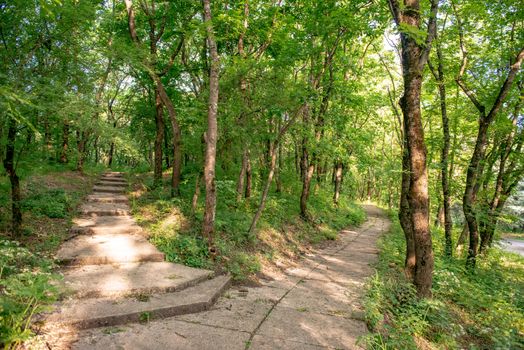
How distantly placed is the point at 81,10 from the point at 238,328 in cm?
625

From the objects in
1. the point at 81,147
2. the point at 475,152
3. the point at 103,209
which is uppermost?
the point at 475,152

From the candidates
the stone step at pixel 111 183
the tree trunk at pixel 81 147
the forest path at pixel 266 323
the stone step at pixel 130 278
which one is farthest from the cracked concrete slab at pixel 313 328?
the tree trunk at pixel 81 147

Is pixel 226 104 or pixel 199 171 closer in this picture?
pixel 226 104

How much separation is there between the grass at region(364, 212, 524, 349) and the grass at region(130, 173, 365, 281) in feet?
8.72

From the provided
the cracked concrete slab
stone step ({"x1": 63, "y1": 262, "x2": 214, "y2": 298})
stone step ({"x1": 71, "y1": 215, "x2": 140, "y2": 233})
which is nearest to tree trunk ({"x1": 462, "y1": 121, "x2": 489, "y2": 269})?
the cracked concrete slab

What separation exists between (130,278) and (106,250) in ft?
4.30

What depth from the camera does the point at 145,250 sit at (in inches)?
230

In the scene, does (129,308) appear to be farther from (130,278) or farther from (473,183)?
(473,183)

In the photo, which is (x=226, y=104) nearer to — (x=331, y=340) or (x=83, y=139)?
(x=331, y=340)

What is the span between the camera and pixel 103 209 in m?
8.50

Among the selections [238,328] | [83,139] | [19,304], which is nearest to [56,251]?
[19,304]

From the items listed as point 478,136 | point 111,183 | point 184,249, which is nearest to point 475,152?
point 478,136

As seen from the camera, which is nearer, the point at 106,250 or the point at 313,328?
the point at 313,328

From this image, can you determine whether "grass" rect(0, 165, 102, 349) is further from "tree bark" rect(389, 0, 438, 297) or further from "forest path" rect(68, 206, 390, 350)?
"tree bark" rect(389, 0, 438, 297)
